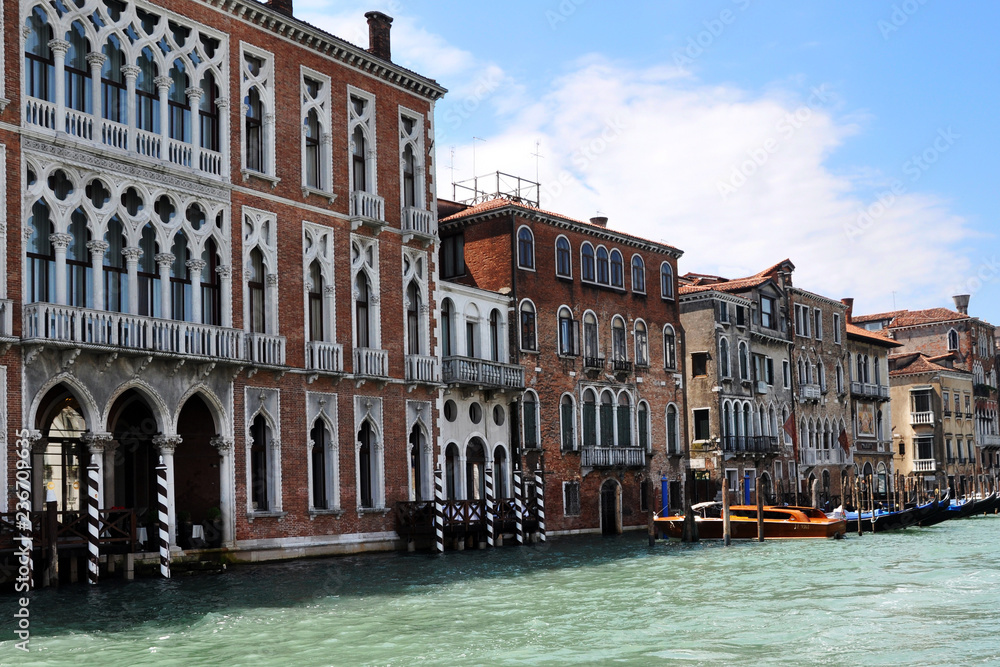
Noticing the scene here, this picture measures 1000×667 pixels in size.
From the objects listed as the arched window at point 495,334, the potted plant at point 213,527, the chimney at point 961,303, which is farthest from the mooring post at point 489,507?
the chimney at point 961,303

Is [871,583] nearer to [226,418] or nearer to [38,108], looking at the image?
[226,418]

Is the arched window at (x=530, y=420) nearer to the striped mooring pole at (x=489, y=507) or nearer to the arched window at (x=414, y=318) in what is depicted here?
the striped mooring pole at (x=489, y=507)

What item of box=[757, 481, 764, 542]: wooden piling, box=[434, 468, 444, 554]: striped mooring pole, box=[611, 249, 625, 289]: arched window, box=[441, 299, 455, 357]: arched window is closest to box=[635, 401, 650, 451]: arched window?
box=[611, 249, 625, 289]: arched window

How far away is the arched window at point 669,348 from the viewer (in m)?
39.0

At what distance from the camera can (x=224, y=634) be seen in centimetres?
1448

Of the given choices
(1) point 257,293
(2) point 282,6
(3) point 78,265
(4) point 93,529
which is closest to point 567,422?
(1) point 257,293

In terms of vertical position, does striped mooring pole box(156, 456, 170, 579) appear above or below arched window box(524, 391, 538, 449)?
below

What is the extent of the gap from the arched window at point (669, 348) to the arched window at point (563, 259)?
5.65 metres

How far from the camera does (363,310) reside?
27.0m

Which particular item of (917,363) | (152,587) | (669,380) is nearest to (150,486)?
(152,587)

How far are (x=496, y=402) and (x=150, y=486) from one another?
34.9 ft

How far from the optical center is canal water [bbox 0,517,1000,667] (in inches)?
512

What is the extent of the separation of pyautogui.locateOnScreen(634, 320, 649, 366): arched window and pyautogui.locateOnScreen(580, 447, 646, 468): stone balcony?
289cm

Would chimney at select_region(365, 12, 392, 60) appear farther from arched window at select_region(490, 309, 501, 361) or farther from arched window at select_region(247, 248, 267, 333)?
arched window at select_region(490, 309, 501, 361)
